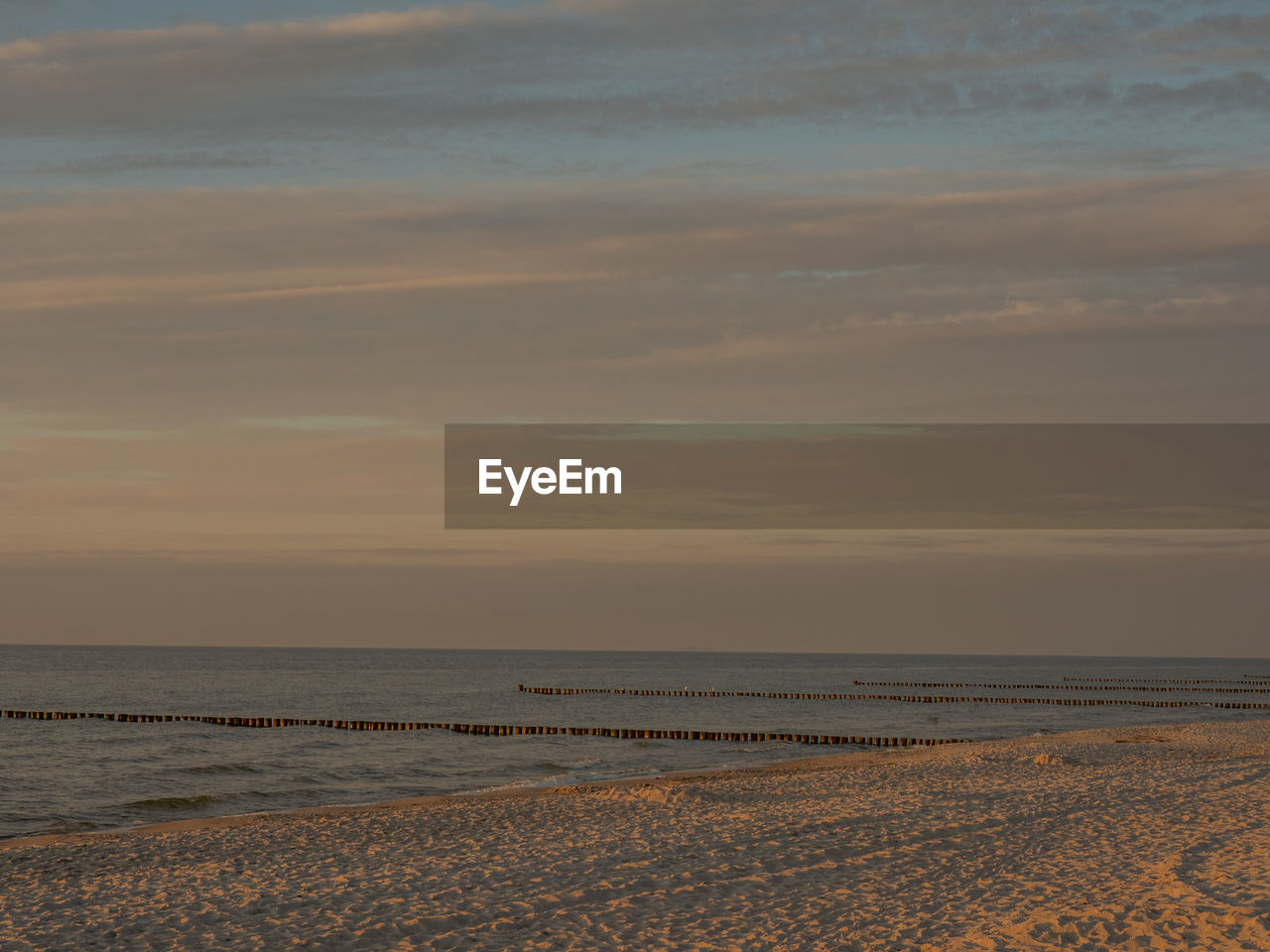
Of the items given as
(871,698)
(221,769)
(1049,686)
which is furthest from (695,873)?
(1049,686)

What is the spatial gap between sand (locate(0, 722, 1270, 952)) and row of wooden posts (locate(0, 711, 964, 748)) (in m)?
22.2

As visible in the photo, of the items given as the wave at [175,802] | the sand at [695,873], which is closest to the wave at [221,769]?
the wave at [175,802]

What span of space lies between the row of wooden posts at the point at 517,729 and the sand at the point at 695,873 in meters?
22.2

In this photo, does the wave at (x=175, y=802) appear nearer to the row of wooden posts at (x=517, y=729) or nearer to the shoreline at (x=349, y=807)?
the shoreline at (x=349, y=807)

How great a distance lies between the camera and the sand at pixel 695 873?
12219mm

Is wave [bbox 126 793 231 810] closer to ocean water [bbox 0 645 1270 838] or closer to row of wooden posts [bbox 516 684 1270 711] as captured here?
ocean water [bbox 0 645 1270 838]

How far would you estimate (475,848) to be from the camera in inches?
736

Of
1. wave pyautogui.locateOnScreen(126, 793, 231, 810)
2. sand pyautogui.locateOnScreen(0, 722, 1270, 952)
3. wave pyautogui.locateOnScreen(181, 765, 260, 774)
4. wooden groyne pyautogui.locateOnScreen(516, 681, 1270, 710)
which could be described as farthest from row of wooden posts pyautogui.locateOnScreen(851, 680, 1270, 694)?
wave pyautogui.locateOnScreen(126, 793, 231, 810)

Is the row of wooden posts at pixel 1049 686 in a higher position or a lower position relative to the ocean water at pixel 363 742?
lower

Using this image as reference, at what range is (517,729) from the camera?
2133 inches

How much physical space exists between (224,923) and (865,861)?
8.27 metres

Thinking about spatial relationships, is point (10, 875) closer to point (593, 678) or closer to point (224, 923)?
point (224, 923)

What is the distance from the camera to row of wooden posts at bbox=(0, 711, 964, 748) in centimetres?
4825

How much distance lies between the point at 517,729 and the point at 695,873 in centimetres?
3959
